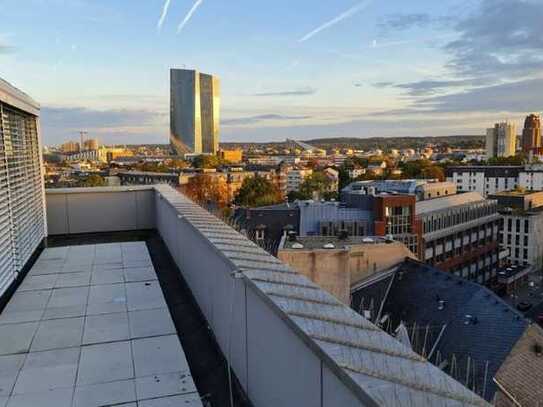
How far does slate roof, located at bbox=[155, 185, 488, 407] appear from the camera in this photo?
67.2 inches

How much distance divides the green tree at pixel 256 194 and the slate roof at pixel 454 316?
28517 mm

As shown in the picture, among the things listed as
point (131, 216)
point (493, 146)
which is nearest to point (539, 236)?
point (131, 216)

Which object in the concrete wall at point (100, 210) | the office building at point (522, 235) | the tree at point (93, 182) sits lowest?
the office building at point (522, 235)

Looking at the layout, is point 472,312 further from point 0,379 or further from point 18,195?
point 0,379

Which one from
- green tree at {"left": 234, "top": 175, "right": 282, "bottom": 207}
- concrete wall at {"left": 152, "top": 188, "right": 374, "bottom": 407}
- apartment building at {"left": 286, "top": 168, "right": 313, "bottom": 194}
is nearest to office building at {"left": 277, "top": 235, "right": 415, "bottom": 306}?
concrete wall at {"left": 152, "top": 188, "right": 374, "bottom": 407}

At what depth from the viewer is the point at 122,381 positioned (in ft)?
11.8

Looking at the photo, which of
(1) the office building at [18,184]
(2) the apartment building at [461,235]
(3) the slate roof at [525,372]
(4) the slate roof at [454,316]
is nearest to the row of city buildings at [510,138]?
(2) the apartment building at [461,235]

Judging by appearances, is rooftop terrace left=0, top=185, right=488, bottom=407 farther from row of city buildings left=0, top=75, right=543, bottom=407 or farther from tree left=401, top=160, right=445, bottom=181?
tree left=401, top=160, right=445, bottom=181

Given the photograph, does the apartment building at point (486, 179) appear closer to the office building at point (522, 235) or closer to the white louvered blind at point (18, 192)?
the office building at point (522, 235)

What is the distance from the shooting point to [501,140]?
534 feet

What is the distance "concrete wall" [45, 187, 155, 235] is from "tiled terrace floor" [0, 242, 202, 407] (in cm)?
272

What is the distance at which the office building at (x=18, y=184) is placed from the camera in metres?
5.74

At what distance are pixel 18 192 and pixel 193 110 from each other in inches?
7115

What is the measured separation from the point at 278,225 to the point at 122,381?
2822cm
